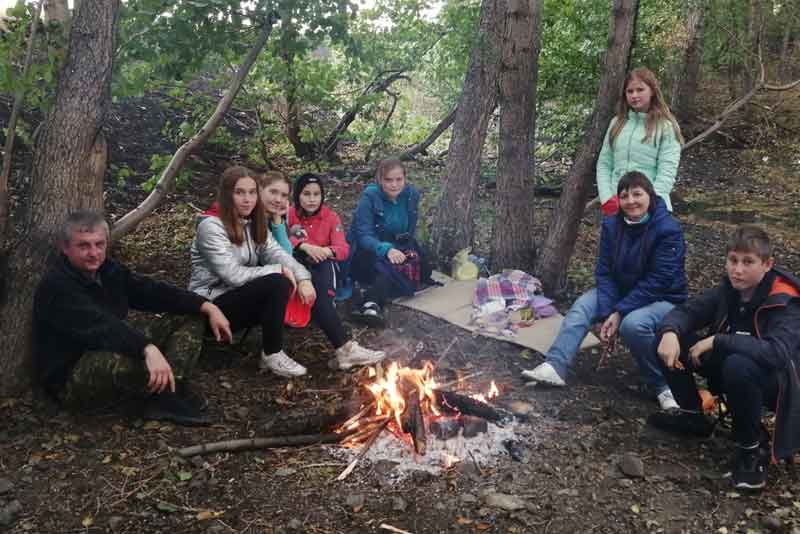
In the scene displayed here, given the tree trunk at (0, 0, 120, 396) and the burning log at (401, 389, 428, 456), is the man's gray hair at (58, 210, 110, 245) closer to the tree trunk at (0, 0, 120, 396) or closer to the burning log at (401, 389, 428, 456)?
the tree trunk at (0, 0, 120, 396)

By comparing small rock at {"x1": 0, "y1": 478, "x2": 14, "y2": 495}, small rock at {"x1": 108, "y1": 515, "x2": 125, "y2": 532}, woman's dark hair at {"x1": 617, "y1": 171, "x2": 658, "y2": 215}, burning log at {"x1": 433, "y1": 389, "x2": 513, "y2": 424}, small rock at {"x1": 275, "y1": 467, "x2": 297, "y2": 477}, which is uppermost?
woman's dark hair at {"x1": 617, "y1": 171, "x2": 658, "y2": 215}

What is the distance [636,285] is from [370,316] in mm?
2167

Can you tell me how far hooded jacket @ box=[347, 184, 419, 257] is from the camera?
6.02 m

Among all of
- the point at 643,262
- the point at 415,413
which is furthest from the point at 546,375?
the point at 415,413

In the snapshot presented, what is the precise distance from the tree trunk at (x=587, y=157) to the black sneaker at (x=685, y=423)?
92.6 inches

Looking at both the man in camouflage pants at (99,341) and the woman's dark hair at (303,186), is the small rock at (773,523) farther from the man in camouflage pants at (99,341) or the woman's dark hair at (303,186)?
the woman's dark hair at (303,186)

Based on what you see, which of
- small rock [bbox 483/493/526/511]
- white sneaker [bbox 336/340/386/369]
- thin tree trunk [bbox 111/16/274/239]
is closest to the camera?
small rock [bbox 483/493/526/511]

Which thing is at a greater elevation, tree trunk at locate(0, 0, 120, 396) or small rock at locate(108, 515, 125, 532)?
tree trunk at locate(0, 0, 120, 396)

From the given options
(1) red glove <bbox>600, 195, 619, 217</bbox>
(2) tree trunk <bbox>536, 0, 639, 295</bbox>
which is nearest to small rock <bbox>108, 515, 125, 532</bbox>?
(1) red glove <bbox>600, 195, 619, 217</bbox>

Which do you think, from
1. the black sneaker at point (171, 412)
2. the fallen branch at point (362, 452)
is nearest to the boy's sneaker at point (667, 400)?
the fallen branch at point (362, 452)

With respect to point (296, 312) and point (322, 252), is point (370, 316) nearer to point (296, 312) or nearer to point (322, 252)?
point (322, 252)

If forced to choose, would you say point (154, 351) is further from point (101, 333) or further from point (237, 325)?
point (237, 325)

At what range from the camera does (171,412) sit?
4012 mm

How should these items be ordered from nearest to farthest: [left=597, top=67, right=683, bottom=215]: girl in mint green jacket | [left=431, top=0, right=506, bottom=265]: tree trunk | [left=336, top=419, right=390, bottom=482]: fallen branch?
[left=336, top=419, right=390, bottom=482]: fallen branch
[left=597, top=67, right=683, bottom=215]: girl in mint green jacket
[left=431, top=0, right=506, bottom=265]: tree trunk
